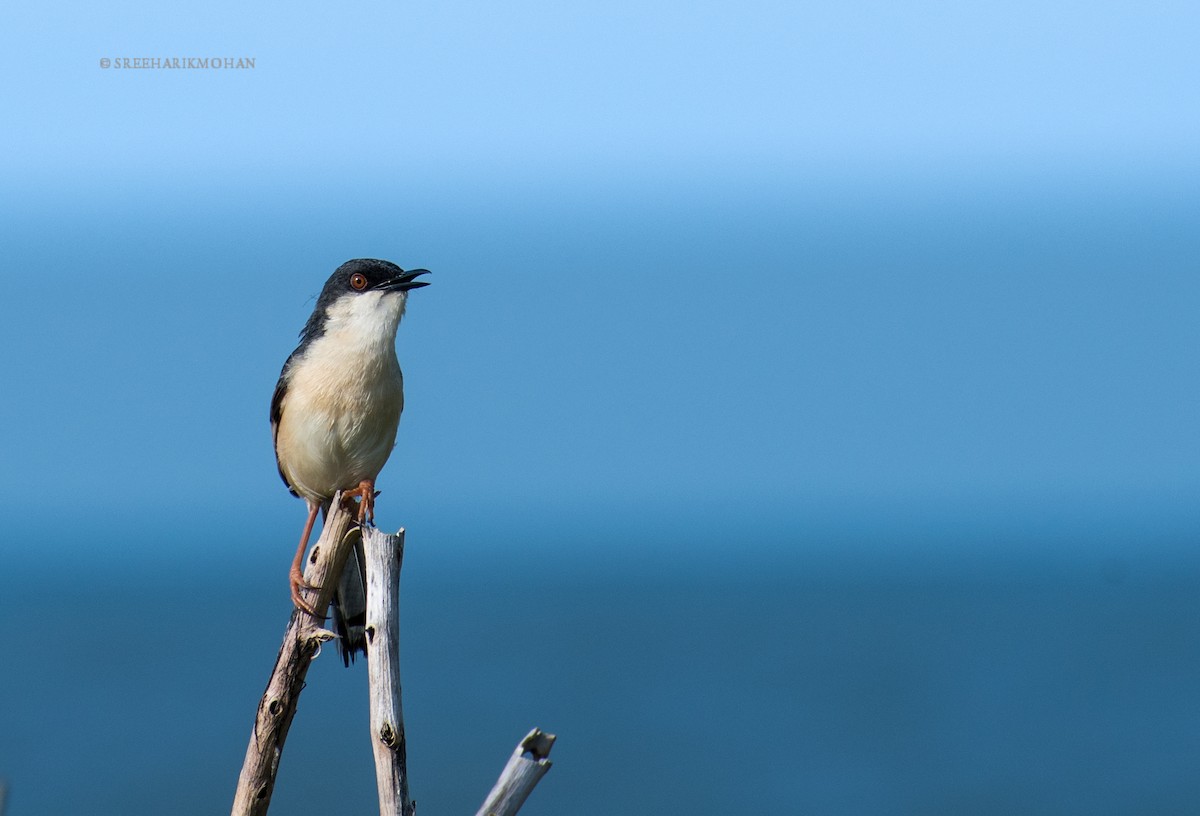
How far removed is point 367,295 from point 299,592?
143 centimetres

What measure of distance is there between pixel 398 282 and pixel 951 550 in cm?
6819

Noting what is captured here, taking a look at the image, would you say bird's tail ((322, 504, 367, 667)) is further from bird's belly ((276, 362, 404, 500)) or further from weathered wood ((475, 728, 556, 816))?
weathered wood ((475, 728, 556, 816))

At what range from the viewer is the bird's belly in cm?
659

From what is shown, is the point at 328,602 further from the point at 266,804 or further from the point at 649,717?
the point at 649,717

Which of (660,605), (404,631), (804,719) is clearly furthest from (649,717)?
(660,605)

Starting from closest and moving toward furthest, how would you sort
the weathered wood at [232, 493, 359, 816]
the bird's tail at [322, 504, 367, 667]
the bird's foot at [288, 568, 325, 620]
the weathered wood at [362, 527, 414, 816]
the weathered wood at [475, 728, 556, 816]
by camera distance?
the weathered wood at [475, 728, 556, 816] < the weathered wood at [362, 527, 414, 816] < the weathered wood at [232, 493, 359, 816] < the bird's foot at [288, 568, 325, 620] < the bird's tail at [322, 504, 367, 667]

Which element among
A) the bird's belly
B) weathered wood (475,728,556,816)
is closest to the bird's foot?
the bird's belly

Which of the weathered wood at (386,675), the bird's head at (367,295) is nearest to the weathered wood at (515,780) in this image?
the weathered wood at (386,675)

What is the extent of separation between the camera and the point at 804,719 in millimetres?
28812

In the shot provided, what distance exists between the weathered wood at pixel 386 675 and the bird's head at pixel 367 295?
3.69 feet

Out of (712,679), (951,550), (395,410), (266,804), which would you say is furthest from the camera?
(951,550)

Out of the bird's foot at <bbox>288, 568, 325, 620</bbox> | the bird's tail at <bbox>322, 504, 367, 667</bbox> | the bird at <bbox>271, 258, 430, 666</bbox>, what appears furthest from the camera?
the bird's tail at <bbox>322, 504, 367, 667</bbox>

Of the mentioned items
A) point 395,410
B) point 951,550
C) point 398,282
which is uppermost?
point 398,282

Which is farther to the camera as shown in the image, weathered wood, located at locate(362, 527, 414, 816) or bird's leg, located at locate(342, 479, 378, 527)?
bird's leg, located at locate(342, 479, 378, 527)
